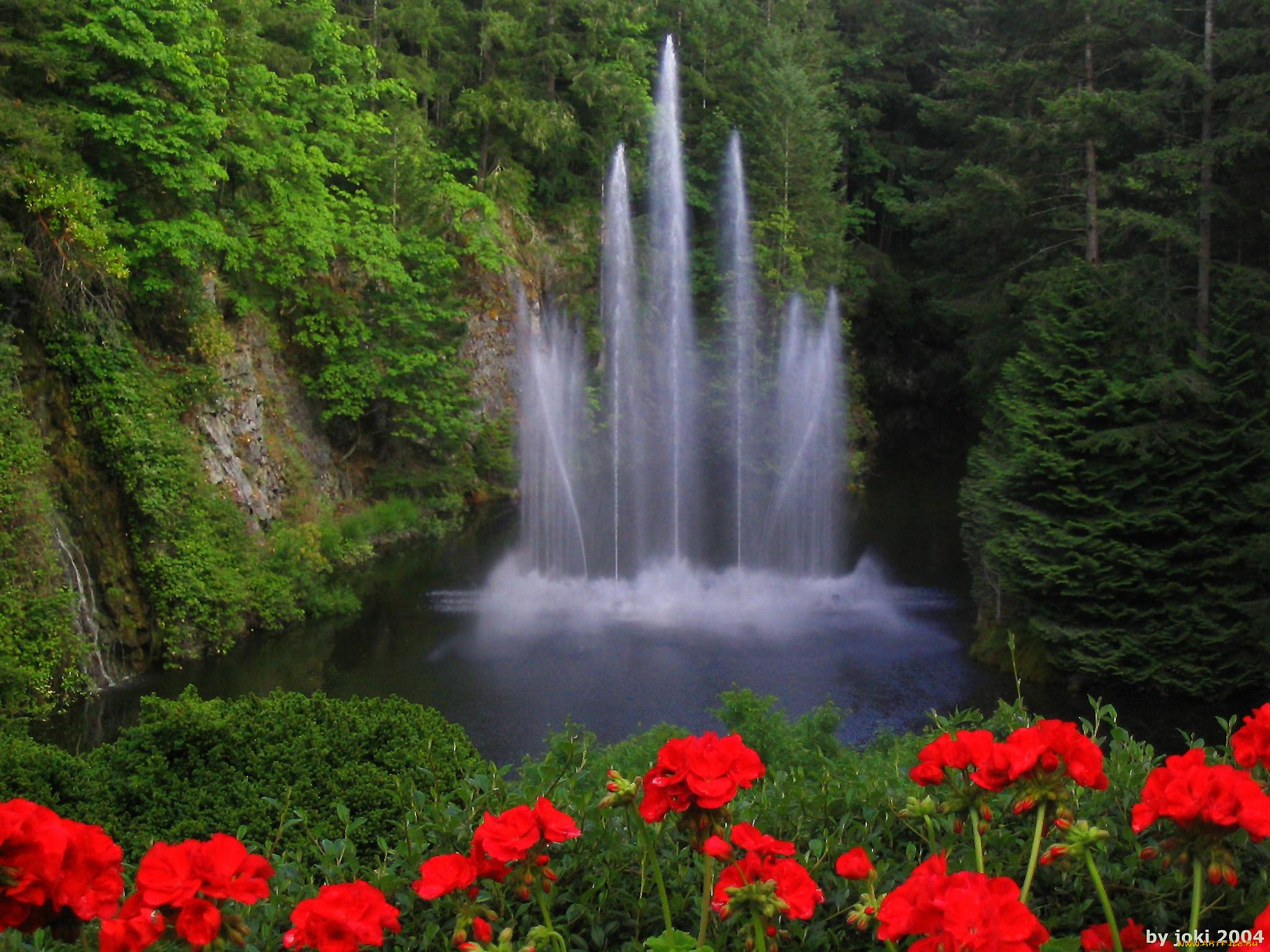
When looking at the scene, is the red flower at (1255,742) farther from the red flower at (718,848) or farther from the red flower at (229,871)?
the red flower at (229,871)

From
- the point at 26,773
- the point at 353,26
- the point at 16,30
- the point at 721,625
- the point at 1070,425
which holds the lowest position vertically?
the point at 721,625

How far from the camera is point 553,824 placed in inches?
83.6

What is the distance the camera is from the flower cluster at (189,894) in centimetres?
185

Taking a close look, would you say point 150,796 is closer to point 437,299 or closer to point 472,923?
point 472,923

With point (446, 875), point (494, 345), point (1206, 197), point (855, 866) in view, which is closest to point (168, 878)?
point (446, 875)

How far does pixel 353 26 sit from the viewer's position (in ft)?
75.9

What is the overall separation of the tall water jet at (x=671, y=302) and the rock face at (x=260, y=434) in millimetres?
7588

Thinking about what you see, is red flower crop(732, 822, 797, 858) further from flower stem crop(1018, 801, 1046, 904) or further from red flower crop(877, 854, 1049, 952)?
flower stem crop(1018, 801, 1046, 904)

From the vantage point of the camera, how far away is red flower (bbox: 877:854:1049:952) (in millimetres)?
1641

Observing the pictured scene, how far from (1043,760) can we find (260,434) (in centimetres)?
1623

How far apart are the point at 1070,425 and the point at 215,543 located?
1081 centimetres

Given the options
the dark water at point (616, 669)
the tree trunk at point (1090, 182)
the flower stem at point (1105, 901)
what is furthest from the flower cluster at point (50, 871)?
the tree trunk at point (1090, 182)

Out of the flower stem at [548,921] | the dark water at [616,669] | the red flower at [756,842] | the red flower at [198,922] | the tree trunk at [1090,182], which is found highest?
the tree trunk at [1090,182]

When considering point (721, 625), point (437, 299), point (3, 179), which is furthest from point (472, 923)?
point (437, 299)
